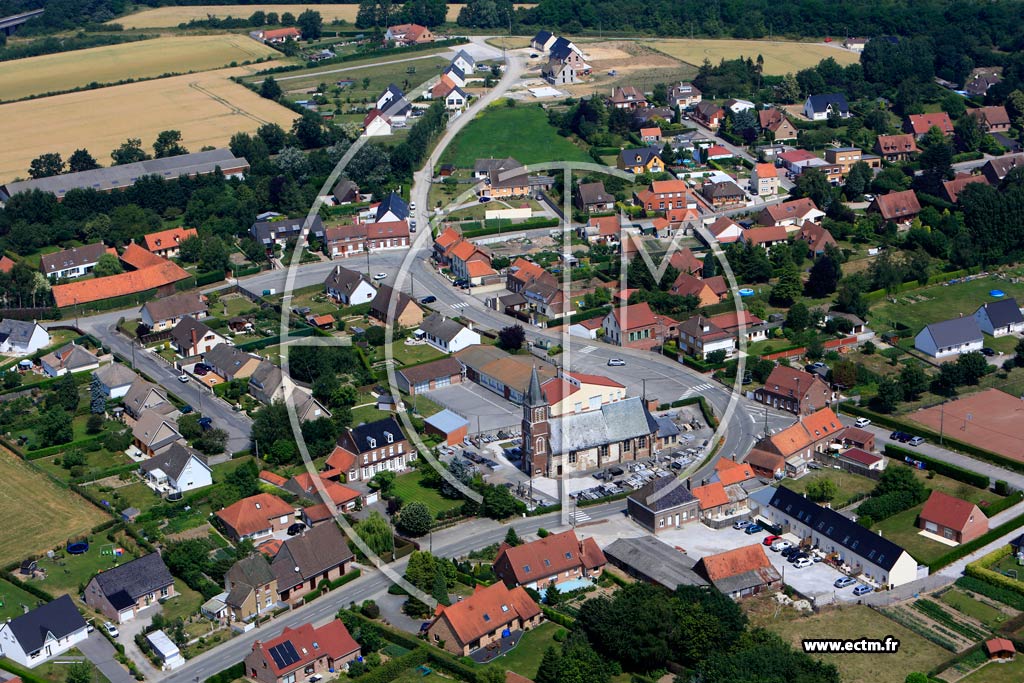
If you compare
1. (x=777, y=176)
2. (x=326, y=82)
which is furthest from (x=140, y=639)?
(x=326, y=82)

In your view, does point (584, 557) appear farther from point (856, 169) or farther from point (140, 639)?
point (856, 169)

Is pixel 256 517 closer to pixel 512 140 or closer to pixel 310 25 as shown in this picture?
pixel 512 140

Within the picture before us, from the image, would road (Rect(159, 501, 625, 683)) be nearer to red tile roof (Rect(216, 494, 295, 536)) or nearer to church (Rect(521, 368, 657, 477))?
church (Rect(521, 368, 657, 477))

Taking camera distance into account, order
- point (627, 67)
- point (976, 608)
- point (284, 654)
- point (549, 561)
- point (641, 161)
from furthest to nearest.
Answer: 1. point (627, 67)
2. point (641, 161)
3. point (549, 561)
4. point (976, 608)
5. point (284, 654)

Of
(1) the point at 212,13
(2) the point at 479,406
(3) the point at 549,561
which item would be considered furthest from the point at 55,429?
(1) the point at 212,13

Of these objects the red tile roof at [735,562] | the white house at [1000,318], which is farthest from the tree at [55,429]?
the white house at [1000,318]

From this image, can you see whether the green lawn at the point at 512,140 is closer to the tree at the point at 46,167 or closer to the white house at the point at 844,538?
the tree at the point at 46,167
